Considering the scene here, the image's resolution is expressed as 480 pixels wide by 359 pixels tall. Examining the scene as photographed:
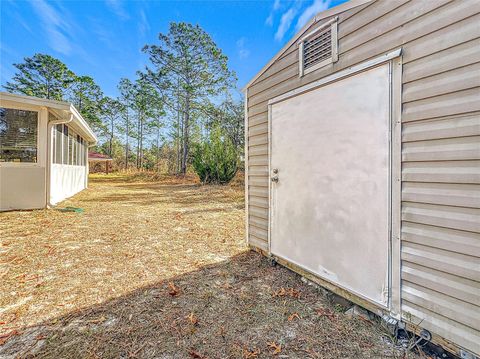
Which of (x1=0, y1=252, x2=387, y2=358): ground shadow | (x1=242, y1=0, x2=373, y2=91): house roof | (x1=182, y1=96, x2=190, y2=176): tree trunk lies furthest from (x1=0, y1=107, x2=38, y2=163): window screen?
(x1=182, y1=96, x2=190, y2=176): tree trunk

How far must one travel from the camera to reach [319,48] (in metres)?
2.14

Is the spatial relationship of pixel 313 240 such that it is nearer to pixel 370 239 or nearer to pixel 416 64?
pixel 370 239

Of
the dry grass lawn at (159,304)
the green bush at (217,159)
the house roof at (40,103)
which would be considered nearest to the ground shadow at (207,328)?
the dry grass lawn at (159,304)

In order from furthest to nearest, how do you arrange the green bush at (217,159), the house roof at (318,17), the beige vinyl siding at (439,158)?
1. the green bush at (217,159)
2. the house roof at (318,17)
3. the beige vinyl siding at (439,158)

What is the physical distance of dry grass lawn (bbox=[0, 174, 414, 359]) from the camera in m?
1.54

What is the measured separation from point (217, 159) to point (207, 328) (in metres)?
9.83

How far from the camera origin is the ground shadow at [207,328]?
4.93 ft

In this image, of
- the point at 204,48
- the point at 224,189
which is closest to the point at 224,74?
the point at 204,48

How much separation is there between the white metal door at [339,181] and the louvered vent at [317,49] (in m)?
0.27

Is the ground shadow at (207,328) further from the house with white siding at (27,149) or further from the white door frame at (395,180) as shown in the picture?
the house with white siding at (27,149)

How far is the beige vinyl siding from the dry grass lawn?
0.46 meters

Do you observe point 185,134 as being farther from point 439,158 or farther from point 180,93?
point 439,158

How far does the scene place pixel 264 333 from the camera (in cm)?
168

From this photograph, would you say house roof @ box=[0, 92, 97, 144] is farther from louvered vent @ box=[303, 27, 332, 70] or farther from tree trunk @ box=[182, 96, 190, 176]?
tree trunk @ box=[182, 96, 190, 176]
